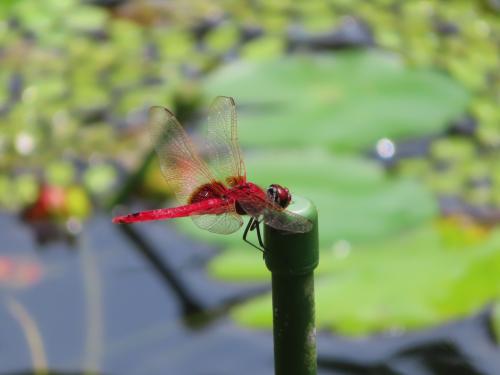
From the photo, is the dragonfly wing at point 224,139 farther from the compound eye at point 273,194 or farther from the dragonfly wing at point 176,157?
the compound eye at point 273,194

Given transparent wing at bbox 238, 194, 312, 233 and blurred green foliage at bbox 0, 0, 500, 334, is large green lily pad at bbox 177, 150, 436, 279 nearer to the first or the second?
blurred green foliage at bbox 0, 0, 500, 334

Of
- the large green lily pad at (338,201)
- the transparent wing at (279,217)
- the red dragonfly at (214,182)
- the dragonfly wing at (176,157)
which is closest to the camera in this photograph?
the transparent wing at (279,217)

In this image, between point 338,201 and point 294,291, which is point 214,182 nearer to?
point 294,291

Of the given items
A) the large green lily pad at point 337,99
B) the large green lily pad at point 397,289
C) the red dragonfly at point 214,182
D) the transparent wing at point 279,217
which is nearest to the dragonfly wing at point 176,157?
the red dragonfly at point 214,182

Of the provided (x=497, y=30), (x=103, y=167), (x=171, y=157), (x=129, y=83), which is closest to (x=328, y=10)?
(x=497, y=30)

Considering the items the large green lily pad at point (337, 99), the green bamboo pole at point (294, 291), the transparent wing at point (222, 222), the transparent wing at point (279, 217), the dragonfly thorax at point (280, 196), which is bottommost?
the green bamboo pole at point (294, 291)

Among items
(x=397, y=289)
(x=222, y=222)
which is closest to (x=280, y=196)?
(x=222, y=222)

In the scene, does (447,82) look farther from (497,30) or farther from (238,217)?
(238,217)
